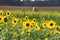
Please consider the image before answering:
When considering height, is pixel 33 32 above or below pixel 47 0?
above

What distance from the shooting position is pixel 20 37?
3.07m

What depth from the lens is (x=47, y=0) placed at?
1608 cm

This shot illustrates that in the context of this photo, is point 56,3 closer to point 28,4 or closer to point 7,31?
point 28,4

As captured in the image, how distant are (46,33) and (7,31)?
0.42 meters

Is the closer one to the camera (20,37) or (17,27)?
(20,37)

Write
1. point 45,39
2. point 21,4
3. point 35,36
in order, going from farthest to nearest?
point 21,4 < point 35,36 < point 45,39

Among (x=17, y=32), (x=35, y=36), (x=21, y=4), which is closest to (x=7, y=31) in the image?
(x=17, y=32)

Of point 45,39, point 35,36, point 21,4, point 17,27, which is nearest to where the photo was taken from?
point 45,39

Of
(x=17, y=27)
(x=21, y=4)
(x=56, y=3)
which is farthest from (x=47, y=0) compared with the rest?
(x=17, y=27)

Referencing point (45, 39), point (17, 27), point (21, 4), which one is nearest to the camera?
Answer: point (45, 39)

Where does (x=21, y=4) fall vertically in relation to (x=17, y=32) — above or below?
below

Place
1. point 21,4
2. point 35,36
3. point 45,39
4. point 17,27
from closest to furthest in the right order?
point 45,39 < point 35,36 < point 17,27 < point 21,4

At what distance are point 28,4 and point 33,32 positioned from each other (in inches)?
489

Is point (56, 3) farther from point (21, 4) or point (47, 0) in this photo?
point (21, 4)
